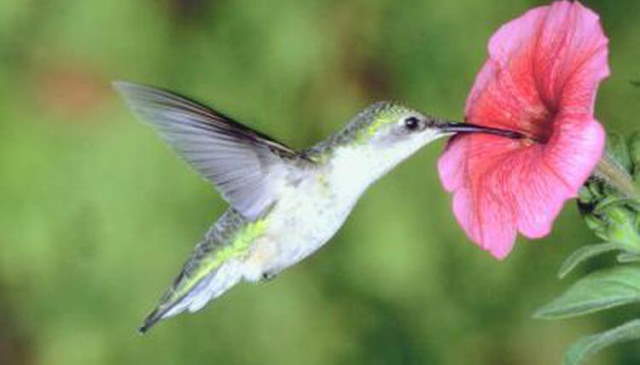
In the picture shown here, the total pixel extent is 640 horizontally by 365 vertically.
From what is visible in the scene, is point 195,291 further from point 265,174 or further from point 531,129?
point 531,129

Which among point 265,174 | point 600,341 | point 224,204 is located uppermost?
point 265,174

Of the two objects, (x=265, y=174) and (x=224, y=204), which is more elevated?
(x=265, y=174)

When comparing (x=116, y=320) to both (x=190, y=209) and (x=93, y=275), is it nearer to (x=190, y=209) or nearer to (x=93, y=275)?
(x=93, y=275)

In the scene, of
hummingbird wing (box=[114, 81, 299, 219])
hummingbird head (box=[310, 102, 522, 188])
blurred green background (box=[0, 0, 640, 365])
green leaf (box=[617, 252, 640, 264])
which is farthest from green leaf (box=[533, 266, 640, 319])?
blurred green background (box=[0, 0, 640, 365])

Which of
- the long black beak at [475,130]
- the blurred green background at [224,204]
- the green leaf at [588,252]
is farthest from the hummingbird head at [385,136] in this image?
the blurred green background at [224,204]

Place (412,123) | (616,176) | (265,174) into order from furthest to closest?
(265,174)
(412,123)
(616,176)

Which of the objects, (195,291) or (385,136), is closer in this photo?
(385,136)

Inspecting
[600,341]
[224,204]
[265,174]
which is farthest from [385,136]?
[224,204]

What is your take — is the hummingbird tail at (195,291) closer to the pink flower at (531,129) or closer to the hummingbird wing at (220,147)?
the hummingbird wing at (220,147)
